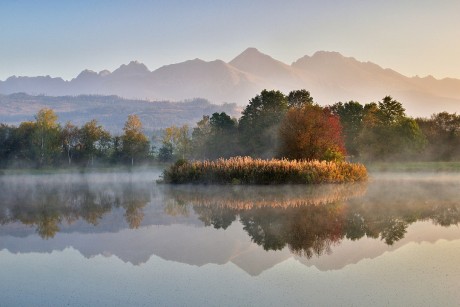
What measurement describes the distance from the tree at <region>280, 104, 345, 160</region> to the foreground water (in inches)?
701

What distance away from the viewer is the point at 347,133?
6456 centimetres

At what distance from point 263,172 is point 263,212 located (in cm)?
1351

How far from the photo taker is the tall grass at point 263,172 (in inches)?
1254

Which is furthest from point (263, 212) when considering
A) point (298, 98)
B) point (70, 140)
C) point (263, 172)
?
point (70, 140)

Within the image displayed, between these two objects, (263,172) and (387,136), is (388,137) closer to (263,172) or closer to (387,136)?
(387,136)

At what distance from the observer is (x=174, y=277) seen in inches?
388

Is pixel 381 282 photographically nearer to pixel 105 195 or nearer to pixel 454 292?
pixel 454 292

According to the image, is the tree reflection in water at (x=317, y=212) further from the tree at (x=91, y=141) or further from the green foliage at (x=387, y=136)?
the tree at (x=91, y=141)

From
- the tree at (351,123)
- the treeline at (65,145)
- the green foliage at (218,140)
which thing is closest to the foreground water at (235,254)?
the green foliage at (218,140)

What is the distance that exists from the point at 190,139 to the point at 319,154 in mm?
35624

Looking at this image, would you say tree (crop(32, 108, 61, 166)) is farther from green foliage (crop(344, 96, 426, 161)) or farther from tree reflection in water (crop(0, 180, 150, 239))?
tree reflection in water (crop(0, 180, 150, 239))

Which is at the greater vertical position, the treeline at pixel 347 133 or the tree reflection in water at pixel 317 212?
the treeline at pixel 347 133

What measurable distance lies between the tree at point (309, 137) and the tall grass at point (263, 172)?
424cm

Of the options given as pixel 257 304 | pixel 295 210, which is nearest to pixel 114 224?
pixel 295 210
